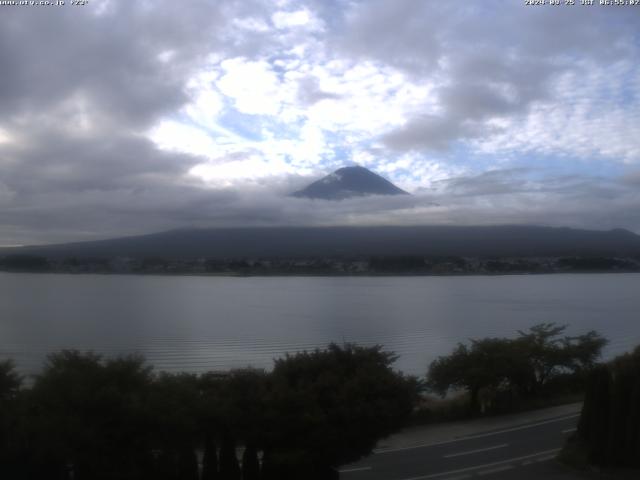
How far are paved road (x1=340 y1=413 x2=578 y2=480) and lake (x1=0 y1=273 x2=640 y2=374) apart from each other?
1193 centimetres

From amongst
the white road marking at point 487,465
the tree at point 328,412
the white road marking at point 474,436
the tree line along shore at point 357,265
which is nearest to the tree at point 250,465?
the tree at point 328,412

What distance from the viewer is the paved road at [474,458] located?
40.2 feet

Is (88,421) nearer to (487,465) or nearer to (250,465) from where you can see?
(250,465)

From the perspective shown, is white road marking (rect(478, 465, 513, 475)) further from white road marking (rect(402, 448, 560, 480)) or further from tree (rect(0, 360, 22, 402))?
tree (rect(0, 360, 22, 402))

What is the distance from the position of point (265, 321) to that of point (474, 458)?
32782 mm

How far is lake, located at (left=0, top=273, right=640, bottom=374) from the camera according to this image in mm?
31688

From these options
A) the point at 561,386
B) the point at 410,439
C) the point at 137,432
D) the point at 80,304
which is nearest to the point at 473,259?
the point at 80,304

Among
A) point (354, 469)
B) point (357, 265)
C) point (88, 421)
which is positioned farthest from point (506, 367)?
point (357, 265)

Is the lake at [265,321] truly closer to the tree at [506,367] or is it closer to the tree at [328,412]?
the tree at [506,367]

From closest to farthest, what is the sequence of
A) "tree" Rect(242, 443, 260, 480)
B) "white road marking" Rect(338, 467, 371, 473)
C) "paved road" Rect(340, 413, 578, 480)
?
"tree" Rect(242, 443, 260, 480), "paved road" Rect(340, 413, 578, 480), "white road marking" Rect(338, 467, 371, 473)

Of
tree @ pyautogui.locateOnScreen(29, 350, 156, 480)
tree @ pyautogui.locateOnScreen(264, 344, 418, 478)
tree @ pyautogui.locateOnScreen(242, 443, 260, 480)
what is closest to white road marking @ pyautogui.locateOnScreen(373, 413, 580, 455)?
tree @ pyautogui.locateOnScreen(264, 344, 418, 478)

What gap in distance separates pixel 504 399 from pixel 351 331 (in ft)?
65.7

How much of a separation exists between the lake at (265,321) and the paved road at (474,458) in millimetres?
11926

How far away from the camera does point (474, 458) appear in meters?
13.6
